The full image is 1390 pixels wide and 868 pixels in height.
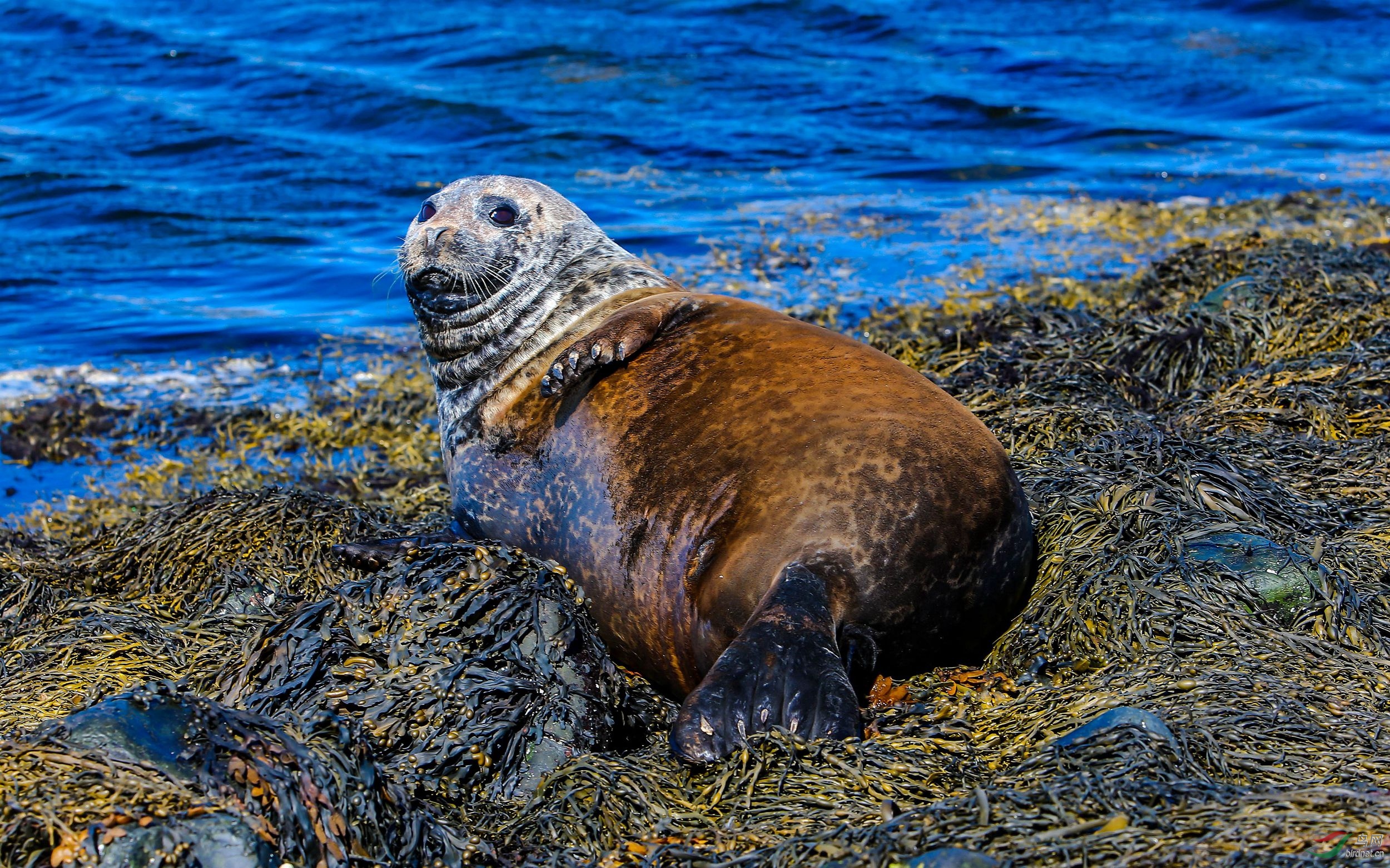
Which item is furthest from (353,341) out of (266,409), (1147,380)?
(1147,380)

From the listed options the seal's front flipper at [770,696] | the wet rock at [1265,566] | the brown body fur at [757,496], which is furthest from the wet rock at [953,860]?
the wet rock at [1265,566]

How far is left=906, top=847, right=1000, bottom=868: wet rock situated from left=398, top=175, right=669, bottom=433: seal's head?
263 cm

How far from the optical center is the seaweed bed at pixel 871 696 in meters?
2.44

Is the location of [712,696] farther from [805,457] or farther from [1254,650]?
[1254,650]

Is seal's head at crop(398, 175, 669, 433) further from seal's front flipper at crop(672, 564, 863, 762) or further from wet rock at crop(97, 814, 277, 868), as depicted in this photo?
wet rock at crop(97, 814, 277, 868)

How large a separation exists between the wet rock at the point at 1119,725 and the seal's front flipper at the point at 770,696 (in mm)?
466

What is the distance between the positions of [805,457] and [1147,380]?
9.21 feet

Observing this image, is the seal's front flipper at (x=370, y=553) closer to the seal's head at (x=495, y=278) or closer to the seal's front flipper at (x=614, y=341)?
the seal's front flipper at (x=614, y=341)

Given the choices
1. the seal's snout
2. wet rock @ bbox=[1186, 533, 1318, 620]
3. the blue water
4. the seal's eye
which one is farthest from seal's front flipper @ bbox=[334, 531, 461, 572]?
the blue water

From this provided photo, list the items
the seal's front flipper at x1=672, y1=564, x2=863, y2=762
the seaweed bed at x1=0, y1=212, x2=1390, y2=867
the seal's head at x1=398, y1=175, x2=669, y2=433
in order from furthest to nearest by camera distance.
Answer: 1. the seal's head at x1=398, y1=175, x2=669, y2=433
2. the seal's front flipper at x1=672, y1=564, x2=863, y2=762
3. the seaweed bed at x1=0, y1=212, x2=1390, y2=867

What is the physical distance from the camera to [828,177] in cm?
1209

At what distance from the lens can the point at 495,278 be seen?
4766 millimetres

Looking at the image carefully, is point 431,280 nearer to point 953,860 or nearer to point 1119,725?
point 1119,725

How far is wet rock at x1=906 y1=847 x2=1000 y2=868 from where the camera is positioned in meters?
2.28
